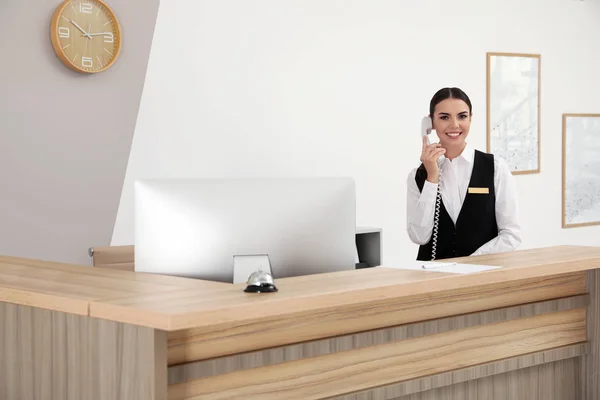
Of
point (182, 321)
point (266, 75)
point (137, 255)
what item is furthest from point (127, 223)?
point (182, 321)

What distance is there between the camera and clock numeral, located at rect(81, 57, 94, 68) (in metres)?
4.68

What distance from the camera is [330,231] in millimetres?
2863

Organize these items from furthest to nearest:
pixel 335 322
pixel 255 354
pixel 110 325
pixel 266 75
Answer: pixel 266 75
pixel 335 322
pixel 255 354
pixel 110 325

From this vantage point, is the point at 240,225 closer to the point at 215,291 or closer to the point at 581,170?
the point at 215,291

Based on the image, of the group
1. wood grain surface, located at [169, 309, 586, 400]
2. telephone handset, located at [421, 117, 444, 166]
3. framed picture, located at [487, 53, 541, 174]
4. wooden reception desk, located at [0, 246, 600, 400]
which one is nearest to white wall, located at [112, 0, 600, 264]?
framed picture, located at [487, 53, 541, 174]

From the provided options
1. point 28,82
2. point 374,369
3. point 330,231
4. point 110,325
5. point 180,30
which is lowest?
point 374,369

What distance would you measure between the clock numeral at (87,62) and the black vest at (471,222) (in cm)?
192

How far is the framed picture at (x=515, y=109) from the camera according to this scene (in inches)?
264

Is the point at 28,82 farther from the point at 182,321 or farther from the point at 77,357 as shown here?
the point at 182,321

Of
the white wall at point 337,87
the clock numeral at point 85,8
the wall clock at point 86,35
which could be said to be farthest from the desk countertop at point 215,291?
the white wall at point 337,87

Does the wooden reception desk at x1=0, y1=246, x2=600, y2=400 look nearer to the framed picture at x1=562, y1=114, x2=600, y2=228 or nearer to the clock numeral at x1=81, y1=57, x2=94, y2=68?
the clock numeral at x1=81, y1=57, x2=94, y2=68

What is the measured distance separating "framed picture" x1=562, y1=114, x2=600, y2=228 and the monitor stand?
5.03 meters

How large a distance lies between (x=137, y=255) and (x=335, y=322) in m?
0.66

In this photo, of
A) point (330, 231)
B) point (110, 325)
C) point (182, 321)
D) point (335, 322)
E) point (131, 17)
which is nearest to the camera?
point (182, 321)
